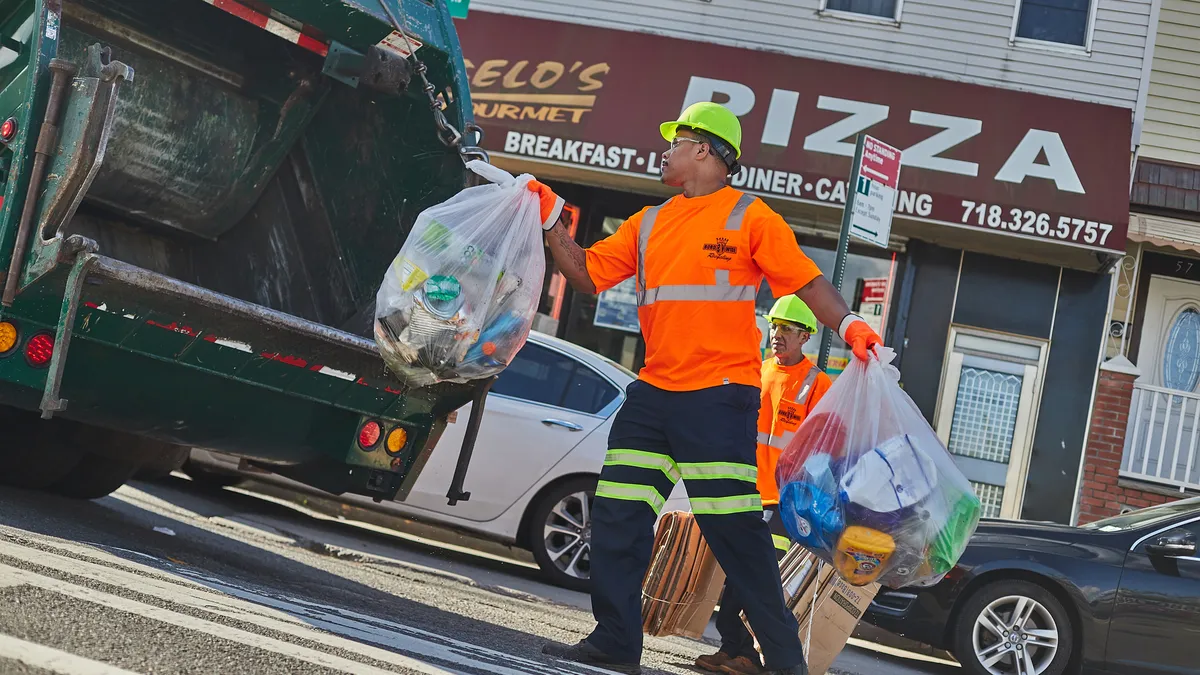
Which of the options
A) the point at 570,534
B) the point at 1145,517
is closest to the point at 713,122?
the point at 570,534

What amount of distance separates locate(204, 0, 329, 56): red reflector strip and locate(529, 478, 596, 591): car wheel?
3199 millimetres

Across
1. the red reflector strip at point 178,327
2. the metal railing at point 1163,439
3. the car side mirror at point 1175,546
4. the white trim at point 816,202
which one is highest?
the white trim at point 816,202

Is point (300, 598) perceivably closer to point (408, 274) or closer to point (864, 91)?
point (408, 274)

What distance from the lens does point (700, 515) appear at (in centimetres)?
437

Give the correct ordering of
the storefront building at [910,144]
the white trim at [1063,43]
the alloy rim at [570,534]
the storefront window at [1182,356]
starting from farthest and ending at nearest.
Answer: the storefront window at [1182,356]
the white trim at [1063,43]
the storefront building at [910,144]
the alloy rim at [570,534]

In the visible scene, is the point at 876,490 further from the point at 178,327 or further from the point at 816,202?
the point at 816,202

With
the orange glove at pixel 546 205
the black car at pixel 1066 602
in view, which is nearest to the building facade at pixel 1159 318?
the black car at pixel 1066 602

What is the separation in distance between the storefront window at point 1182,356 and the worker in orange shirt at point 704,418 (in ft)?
31.6

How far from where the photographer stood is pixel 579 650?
4363 mm

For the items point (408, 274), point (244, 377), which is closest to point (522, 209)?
point (408, 274)

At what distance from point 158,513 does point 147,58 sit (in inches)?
103

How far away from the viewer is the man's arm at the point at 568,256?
4.57 m

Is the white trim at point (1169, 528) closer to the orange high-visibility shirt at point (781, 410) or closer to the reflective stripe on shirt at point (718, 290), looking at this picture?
the orange high-visibility shirt at point (781, 410)

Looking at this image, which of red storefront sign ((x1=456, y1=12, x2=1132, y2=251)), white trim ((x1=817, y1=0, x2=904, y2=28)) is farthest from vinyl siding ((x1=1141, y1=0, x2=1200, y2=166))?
white trim ((x1=817, y1=0, x2=904, y2=28))
